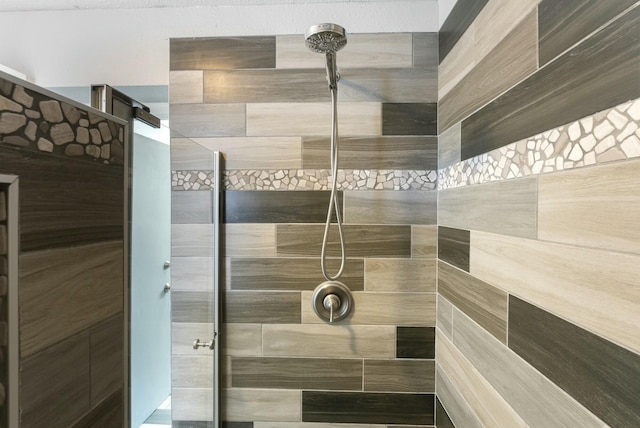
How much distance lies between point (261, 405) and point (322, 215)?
0.81 metres

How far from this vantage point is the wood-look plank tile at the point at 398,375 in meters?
1.25

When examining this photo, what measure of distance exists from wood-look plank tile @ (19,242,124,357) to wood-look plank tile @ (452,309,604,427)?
875 millimetres

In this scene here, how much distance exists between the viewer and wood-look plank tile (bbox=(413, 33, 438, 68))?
4.02ft

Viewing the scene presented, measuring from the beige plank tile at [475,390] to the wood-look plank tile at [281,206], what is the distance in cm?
64

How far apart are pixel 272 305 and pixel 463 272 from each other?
73cm

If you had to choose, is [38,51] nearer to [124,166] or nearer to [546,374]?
[124,166]

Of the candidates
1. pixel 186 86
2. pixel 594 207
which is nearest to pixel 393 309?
pixel 594 207

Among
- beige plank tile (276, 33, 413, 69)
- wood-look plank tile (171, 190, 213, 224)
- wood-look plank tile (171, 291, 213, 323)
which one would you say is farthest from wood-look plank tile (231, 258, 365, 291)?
beige plank tile (276, 33, 413, 69)

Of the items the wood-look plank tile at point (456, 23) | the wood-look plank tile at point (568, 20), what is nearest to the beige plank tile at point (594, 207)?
the wood-look plank tile at point (568, 20)

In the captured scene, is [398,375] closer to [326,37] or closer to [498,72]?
[498,72]

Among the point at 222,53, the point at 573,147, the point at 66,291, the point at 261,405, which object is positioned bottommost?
the point at 261,405

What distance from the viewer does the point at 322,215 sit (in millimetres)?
1254

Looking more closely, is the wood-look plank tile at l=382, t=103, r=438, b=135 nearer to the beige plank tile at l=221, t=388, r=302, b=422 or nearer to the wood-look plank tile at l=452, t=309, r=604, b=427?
the wood-look plank tile at l=452, t=309, r=604, b=427

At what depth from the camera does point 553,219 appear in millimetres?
589
